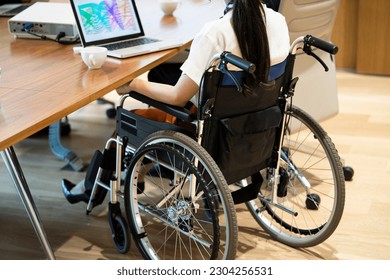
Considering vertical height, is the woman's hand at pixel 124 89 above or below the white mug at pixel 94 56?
below

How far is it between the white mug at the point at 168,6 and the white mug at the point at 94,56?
88cm

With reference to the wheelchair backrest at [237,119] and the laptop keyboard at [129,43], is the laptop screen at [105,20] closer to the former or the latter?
the laptop keyboard at [129,43]

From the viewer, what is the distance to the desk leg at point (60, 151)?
3.51 meters

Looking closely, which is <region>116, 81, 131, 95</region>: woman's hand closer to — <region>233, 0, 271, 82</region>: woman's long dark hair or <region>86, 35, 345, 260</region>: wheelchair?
<region>86, 35, 345, 260</region>: wheelchair

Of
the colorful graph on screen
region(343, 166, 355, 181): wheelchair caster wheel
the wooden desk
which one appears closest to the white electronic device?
the wooden desk

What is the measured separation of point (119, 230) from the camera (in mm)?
2742

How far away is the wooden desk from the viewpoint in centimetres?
212

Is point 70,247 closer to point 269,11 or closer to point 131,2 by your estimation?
point 131,2

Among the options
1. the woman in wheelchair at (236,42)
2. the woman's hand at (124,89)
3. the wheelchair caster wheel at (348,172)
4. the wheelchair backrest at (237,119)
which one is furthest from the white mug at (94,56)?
the wheelchair caster wheel at (348,172)

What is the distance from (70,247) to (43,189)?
22.8 inches

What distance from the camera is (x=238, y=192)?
8.43ft

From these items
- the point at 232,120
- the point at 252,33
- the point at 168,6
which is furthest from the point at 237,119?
the point at 168,6
